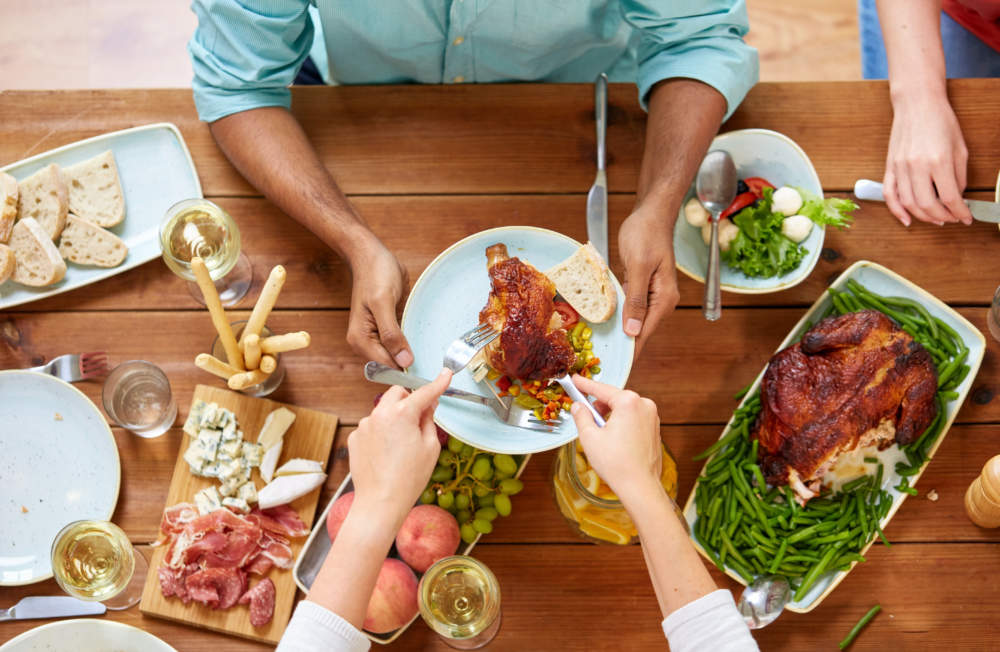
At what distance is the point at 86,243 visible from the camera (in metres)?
1.62

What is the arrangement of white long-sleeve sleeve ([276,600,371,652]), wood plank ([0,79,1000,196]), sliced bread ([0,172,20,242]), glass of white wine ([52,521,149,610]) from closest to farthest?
white long-sleeve sleeve ([276,600,371,652]) → glass of white wine ([52,521,149,610]) → sliced bread ([0,172,20,242]) → wood plank ([0,79,1000,196])

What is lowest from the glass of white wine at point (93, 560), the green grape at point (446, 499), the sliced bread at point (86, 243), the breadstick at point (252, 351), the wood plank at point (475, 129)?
the glass of white wine at point (93, 560)

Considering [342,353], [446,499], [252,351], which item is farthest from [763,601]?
[252,351]

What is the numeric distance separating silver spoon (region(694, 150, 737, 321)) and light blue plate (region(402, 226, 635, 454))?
22cm

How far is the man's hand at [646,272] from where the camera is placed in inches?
56.6

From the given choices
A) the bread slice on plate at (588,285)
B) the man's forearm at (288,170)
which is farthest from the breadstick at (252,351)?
the bread slice on plate at (588,285)

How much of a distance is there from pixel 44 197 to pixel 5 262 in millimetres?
171

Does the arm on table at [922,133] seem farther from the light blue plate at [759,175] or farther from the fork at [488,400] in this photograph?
the fork at [488,400]

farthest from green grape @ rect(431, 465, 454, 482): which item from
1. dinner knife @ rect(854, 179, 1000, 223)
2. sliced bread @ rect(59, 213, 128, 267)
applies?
dinner knife @ rect(854, 179, 1000, 223)

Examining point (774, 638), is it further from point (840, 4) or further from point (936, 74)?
point (840, 4)

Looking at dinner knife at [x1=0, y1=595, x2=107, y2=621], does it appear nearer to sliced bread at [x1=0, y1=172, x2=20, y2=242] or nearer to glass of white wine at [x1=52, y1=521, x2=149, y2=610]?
glass of white wine at [x1=52, y1=521, x2=149, y2=610]

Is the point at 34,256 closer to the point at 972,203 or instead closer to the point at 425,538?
the point at 425,538

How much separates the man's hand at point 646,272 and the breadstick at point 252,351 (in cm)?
72

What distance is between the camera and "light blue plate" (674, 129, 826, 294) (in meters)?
1.56
